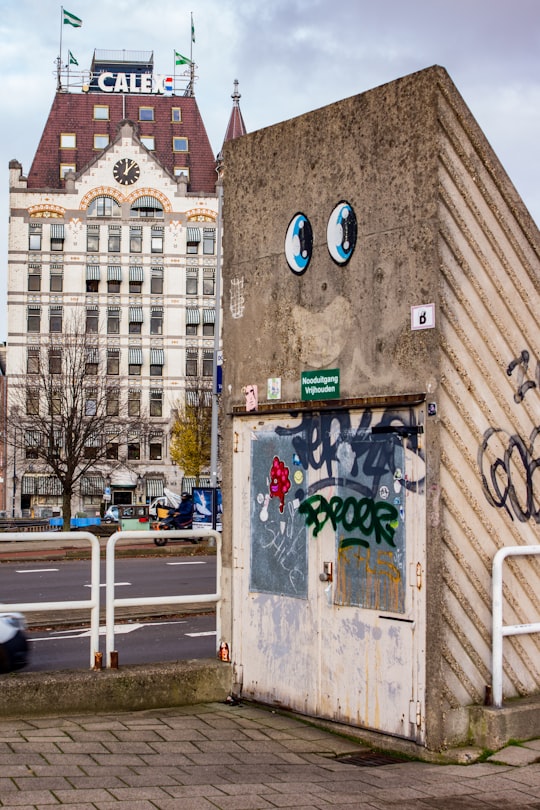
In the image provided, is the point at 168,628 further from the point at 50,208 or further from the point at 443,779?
the point at 50,208

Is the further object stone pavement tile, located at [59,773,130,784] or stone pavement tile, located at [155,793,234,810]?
stone pavement tile, located at [59,773,130,784]

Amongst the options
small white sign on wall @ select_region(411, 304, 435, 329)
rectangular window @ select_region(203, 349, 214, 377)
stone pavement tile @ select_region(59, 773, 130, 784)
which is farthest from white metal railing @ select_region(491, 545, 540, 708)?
rectangular window @ select_region(203, 349, 214, 377)

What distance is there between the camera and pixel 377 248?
7.27 metres

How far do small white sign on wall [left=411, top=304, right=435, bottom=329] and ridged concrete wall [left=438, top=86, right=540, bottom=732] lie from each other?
8cm

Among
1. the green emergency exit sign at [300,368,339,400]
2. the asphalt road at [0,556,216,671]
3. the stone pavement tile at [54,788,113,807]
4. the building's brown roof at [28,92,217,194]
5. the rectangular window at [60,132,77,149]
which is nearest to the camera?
the stone pavement tile at [54,788,113,807]

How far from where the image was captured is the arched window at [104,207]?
80.7m

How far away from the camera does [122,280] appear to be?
265 feet

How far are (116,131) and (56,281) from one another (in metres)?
13.3

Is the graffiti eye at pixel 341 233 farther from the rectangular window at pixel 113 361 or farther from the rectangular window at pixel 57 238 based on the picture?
the rectangular window at pixel 57 238

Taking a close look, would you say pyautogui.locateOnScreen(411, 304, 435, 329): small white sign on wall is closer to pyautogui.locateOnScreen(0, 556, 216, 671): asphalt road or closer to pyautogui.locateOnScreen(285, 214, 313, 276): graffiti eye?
pyautogui.locateOnScreen(285, 214, 313, 276): graffiti eye

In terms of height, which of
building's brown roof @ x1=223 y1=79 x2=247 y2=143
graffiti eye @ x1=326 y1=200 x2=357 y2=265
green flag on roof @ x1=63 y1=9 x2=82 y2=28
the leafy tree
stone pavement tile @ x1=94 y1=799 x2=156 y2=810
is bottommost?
stone pavement tile @ x1=94 y1=799 x2=156 y2=810

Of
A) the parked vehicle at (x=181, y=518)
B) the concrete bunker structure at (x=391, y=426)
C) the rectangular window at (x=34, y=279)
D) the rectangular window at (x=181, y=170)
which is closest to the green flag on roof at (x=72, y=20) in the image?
the rectangular window at (x=181, y=170)

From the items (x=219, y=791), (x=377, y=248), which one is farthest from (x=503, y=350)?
(x=219, y=791)

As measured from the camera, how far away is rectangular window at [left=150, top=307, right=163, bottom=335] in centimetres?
8144
